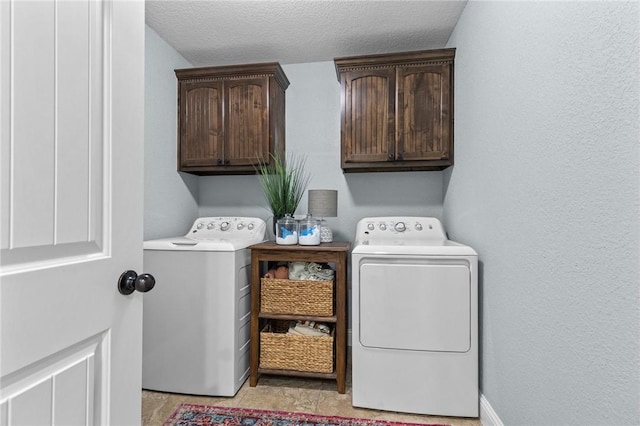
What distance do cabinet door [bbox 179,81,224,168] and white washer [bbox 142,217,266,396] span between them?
2.79 ft

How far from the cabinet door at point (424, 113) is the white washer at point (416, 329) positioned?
2.80ft

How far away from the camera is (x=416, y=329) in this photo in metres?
1.81

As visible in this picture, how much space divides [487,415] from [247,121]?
8.01 feet

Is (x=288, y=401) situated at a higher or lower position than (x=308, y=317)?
lower

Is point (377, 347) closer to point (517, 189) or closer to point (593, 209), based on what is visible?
point (517, 189)

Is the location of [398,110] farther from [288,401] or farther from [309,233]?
[288,401]

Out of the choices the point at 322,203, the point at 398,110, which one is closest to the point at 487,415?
the point at 322,203

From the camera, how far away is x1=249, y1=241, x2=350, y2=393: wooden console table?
2049mm

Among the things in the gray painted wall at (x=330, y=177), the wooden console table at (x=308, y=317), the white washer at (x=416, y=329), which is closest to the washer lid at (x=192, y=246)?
the wooden console table at (x=308, y=317)

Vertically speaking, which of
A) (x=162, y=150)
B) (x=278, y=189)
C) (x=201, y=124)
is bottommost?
(x=278, y=189)

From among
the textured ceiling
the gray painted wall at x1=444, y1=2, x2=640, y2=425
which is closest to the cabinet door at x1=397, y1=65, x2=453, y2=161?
the textured ceiling

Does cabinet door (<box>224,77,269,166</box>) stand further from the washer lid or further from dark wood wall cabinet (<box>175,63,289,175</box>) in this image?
the washer lid

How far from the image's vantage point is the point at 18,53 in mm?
539

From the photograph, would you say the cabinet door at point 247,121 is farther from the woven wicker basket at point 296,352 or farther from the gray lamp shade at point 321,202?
the woven wicker basket at point 296,352
